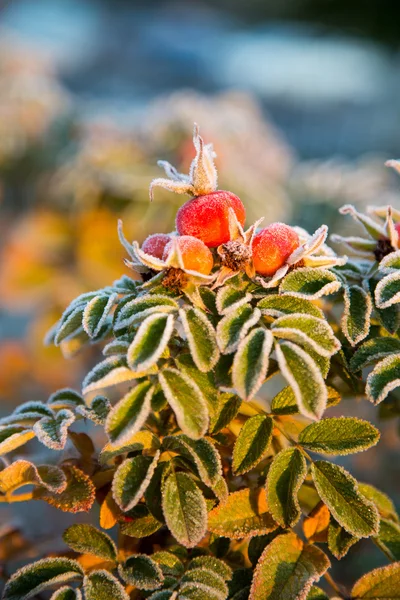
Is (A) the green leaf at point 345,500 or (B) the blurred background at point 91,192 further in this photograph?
(B) the blurred background at point 91,192

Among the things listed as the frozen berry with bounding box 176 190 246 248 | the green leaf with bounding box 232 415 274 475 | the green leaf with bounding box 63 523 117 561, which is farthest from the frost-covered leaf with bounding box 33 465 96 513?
the frozen berry with bounding box 176 190 246 248

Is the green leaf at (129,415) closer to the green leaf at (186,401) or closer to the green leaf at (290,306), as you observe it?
the green leaf at (186,401)

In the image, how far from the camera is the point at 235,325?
21.0 inches

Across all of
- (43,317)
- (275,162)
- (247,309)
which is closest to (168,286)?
(247,309)

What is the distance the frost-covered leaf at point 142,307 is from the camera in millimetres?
543

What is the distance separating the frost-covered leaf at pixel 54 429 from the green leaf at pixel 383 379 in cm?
28

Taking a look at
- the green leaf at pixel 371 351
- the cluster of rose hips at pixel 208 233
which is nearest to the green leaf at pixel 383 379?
the green leaf at pixel 371 351

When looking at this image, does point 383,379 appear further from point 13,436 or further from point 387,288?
point 13,436

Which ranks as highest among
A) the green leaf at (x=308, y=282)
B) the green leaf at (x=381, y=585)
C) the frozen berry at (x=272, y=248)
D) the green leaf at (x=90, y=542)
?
the frozen berry at (x=272, y=248)

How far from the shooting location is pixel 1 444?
575 mm

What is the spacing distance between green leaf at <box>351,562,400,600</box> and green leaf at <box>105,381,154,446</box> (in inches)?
11.1

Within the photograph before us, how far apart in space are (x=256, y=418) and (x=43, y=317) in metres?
1.37

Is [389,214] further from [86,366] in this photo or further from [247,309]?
[86,366]

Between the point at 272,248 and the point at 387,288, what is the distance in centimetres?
12
